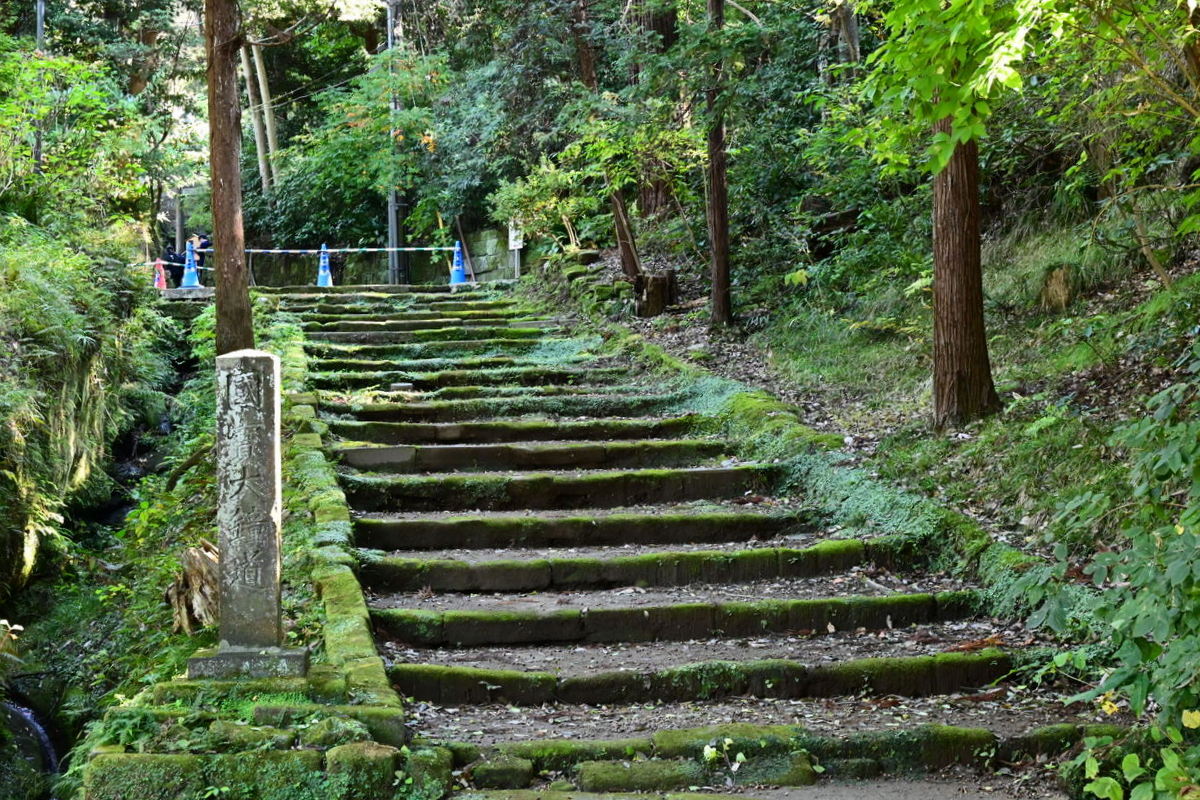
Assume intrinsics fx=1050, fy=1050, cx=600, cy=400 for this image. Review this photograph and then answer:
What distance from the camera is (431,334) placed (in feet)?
44.3

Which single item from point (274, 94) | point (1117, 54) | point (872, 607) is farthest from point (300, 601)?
point (274, 94)

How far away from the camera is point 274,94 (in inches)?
1089

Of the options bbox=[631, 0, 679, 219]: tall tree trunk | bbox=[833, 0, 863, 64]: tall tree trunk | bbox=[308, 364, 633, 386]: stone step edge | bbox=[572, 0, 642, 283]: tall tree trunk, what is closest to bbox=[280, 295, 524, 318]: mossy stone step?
bbox=[572, 0, 642, 283]: tall tree trunk

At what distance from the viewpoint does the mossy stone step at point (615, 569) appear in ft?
22.1

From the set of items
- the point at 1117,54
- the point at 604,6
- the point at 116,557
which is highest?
the point at 604,6

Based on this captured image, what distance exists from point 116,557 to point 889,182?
883 centimetres

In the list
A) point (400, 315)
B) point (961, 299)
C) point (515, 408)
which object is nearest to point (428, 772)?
point (961, 299)

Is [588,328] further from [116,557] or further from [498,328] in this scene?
[116,557]

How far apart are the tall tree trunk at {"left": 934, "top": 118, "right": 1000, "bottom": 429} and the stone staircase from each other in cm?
152

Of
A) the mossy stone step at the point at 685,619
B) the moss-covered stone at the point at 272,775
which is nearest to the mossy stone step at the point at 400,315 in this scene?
the mossy stone step at the point at 685,619

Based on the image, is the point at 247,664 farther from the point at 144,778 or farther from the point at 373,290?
the point at 373,290

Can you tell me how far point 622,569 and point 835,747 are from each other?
7.68ft

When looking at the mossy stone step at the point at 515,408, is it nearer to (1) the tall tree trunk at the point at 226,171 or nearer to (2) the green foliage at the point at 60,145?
(1) the tall tree trunk at the point at 226,171

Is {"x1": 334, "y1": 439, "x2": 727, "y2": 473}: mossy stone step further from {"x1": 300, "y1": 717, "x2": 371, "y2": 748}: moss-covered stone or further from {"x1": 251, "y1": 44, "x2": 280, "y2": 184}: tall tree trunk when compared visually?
{"x1": 251, "y1": 44, "x2": 280, "y2": 184}: tall tree trunk
